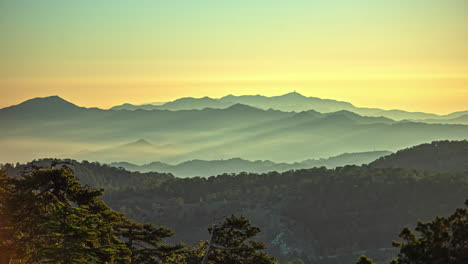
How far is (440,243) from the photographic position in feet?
85.9

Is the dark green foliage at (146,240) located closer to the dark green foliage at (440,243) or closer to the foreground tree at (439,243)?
the foreground tree at (439,243)

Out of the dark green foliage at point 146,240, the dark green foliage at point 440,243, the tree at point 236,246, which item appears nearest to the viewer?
the dark green foliage at point 440,243

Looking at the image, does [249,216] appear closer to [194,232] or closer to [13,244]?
[194,232]

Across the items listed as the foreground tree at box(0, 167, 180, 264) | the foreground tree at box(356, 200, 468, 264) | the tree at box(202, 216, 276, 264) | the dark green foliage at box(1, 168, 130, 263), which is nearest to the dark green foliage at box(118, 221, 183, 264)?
the foreground tree at box(0, 167, 180, 264)

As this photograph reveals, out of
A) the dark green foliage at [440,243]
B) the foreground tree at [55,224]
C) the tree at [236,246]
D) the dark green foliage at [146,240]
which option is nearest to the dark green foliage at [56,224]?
the foreground tree at [55,224]

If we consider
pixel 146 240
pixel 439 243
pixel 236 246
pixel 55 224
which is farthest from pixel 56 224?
pixel 439 243

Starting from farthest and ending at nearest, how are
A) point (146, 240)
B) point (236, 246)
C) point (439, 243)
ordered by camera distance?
point (146, 240) → point (236, 246) → point (439, 243)

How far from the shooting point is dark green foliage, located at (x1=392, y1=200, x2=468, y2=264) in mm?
25266

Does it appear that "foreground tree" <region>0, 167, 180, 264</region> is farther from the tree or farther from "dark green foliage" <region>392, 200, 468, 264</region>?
"dark green foliage" <region>392, 200, 468, 264</region>

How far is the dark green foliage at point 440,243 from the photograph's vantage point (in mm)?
25266

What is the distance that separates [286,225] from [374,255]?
109 ft

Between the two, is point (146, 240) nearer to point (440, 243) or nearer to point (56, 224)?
point (56, 224)

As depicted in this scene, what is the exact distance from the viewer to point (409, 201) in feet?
643

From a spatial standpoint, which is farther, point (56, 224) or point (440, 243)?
point (440, 243)
